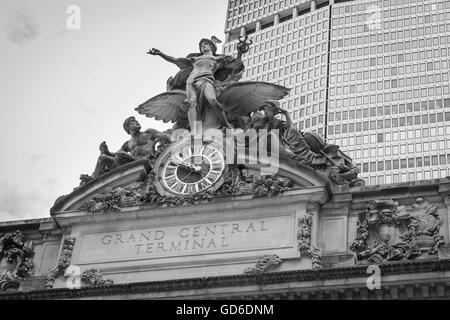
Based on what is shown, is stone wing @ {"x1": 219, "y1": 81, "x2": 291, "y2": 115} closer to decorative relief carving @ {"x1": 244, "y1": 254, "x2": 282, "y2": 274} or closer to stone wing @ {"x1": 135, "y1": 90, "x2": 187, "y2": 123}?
stone wing @ {"x1": 135, "y1": 90, "x2": 187, "y2": 123}

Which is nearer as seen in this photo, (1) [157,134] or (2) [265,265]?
(2) [265,265]

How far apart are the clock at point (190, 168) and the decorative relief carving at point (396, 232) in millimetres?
4566

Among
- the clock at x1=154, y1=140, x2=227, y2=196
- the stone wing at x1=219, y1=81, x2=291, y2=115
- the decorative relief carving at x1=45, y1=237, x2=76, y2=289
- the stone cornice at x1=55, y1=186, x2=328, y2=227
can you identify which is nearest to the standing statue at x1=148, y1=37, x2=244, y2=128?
the stone wing at x1=219, y1=81, x2=291, y2=115

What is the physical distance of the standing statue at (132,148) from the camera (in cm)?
3178

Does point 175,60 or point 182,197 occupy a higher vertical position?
point 175,60

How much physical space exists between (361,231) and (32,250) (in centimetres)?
998

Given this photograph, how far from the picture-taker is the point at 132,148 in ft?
105

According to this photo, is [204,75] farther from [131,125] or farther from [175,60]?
[131,125]

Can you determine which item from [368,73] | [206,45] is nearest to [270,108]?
[206,45]

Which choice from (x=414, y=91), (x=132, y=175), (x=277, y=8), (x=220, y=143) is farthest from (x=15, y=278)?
(x=277, y=8)

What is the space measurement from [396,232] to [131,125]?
935cm

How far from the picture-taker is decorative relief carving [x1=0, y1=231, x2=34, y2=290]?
3030 cm

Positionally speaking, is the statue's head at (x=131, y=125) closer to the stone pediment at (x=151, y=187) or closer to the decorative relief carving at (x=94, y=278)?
the stone pediment at (x=151, y=187)

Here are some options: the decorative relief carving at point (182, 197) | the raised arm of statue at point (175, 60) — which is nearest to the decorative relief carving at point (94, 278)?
the decorative relief carving at point (182, 197)
